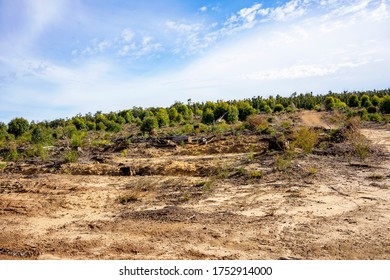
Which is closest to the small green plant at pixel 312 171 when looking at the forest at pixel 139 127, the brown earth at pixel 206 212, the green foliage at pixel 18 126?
the brown earth at pixel 206 212

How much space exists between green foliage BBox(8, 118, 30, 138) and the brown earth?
2962cm

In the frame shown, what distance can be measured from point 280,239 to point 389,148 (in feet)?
40.0

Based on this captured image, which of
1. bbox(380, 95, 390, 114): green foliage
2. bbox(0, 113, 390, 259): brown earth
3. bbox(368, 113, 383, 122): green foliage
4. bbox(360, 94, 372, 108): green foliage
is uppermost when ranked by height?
bbox(360, 94, 372, 108): green foliage

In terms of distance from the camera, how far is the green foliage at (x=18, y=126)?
38.5m

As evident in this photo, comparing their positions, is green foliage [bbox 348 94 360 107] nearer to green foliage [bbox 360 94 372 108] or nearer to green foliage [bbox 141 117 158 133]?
green foliage [bbox 360 94 372 108]

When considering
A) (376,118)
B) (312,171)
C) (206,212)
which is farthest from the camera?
(376,118)

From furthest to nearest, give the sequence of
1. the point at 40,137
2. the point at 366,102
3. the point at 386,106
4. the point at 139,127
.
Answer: the point at 366,102, the point at 139,127, the point at 386,106, the point at 40,137

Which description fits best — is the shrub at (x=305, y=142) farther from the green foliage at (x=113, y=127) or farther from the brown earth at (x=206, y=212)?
the green foliage at (x=113, y=127)

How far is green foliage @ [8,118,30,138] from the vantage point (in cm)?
3853

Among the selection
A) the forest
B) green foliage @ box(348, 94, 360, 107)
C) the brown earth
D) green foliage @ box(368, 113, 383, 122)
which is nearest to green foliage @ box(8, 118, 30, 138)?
the forest

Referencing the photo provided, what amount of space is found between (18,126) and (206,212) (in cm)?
3850

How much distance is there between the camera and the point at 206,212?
705 cm

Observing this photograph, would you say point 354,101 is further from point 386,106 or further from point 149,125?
point 149,125

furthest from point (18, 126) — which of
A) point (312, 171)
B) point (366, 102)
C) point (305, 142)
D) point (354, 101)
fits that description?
point (354, 101)
